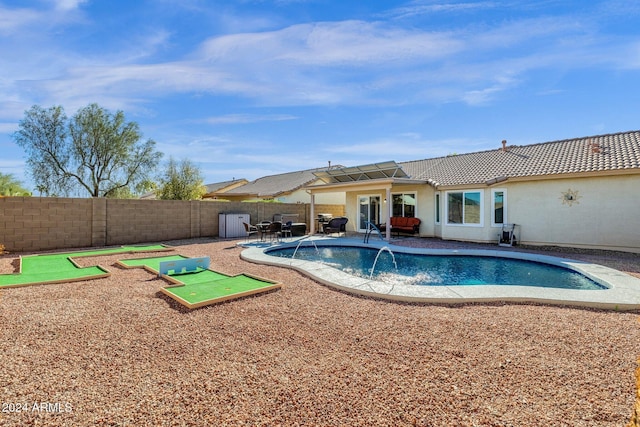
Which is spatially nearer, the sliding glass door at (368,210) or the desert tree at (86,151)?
the sliding glass door at (368,210)

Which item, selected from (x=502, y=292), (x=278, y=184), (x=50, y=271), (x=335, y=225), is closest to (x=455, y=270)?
(x=502, y=292)

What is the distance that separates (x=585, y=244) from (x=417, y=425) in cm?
1290

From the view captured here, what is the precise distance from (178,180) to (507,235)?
76.0 ft

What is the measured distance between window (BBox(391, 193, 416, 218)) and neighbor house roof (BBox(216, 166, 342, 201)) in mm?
10098

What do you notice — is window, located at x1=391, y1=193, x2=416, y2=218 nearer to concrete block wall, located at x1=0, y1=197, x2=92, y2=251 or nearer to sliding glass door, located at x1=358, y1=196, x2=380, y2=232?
sliding glass door, located at x1=358, y1=196, x2=380, y2=232

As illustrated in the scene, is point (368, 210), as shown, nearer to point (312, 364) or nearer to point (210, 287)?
point (210, 287)

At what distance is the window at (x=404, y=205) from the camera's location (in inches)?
664

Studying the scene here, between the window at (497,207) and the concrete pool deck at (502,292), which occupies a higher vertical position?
the window at (497,207)

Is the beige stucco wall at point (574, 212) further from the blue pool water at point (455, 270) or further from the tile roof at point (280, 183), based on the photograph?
the tile roof at point (280, 183)

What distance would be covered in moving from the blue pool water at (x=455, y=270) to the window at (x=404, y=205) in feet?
19.5

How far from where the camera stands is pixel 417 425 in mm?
2363

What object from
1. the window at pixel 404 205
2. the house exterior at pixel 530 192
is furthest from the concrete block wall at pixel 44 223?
the window at pixel 404 205

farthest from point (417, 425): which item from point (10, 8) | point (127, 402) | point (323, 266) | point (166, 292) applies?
point (10, 8)

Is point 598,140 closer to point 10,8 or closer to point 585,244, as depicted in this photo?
point 585,244
